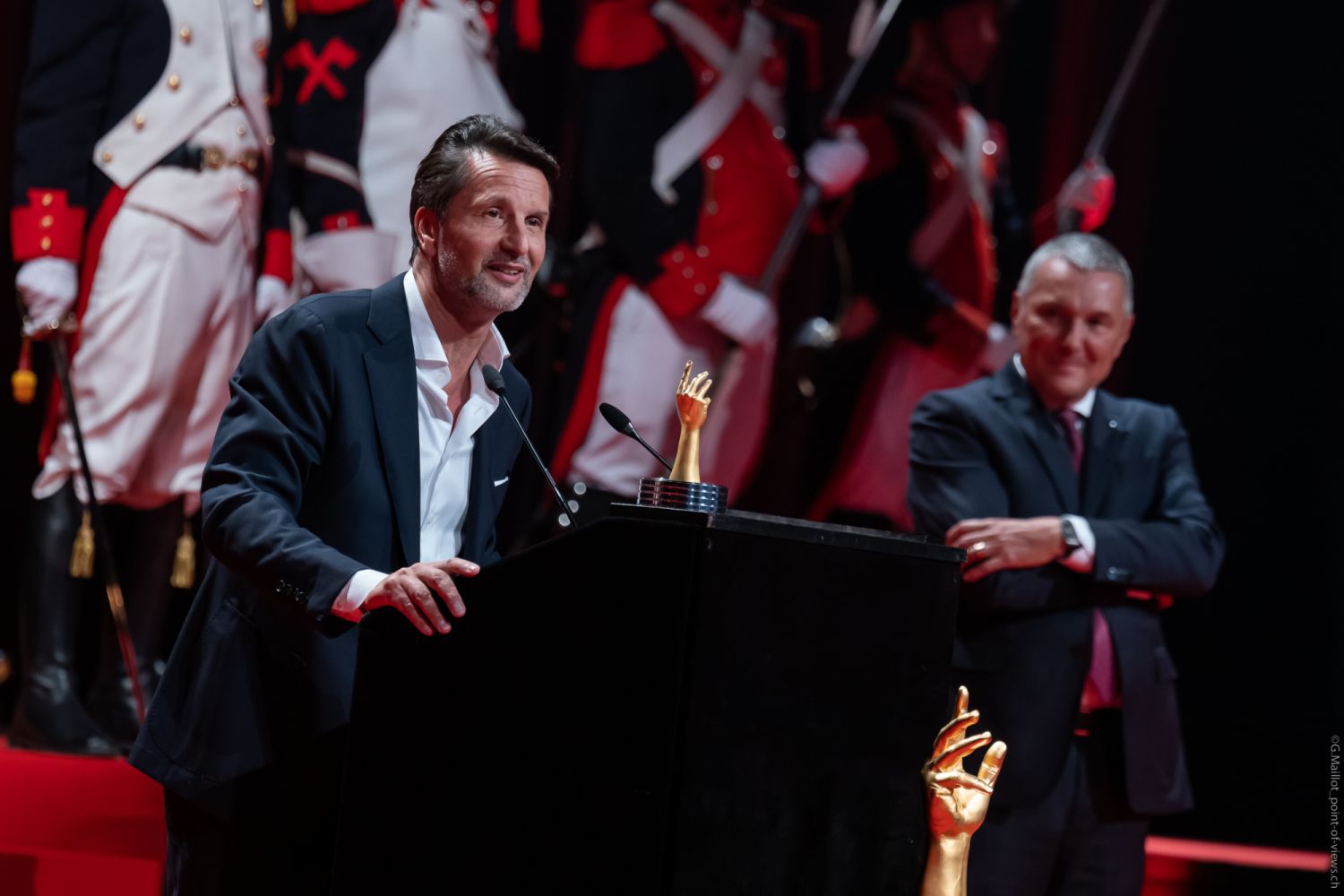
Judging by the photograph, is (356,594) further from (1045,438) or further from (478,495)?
(1045,438)

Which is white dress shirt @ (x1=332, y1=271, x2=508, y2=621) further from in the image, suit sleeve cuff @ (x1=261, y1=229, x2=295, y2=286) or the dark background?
the dark background

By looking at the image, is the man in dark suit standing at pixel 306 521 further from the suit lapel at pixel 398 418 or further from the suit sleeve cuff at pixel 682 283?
the suit sleeve cuff at pixel 682 283

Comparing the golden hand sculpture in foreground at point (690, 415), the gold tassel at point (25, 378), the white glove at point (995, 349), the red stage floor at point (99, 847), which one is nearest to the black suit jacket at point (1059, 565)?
the red stage floor at point (99, 847)

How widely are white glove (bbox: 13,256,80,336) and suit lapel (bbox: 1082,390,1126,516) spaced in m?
2.36

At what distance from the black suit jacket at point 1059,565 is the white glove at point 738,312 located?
1.41 meters

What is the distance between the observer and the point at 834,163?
15.0 ft

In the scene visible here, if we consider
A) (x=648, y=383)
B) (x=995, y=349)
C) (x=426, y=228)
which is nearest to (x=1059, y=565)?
(x=426, y=228)

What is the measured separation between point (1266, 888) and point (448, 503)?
2.45 m

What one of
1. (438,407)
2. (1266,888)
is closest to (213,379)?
(438,407)

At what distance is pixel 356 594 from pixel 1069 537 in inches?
58.2

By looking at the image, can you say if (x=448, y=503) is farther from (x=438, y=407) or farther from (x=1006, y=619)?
(x=1006, y=619)

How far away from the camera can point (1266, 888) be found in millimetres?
3574

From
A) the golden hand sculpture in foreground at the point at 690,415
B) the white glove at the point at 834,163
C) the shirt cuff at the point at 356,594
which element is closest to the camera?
the shirt cuff at the point at 356,594

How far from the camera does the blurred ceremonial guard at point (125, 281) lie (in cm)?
354
